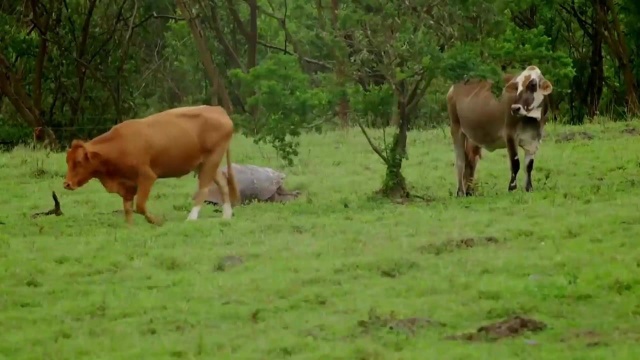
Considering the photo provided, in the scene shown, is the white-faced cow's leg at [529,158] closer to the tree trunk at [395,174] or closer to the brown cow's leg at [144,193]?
the tree trunk at [395,174]

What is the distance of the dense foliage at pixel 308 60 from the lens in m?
14.5

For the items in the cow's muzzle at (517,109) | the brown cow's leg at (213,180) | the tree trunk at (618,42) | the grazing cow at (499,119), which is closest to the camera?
the brown cow's leg at (213,180)

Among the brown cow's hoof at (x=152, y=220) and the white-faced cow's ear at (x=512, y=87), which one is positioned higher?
the white-faced cow's ear at (x=512, y=87)

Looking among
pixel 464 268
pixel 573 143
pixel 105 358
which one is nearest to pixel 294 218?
pixel 464 268

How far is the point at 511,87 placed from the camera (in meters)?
14.8

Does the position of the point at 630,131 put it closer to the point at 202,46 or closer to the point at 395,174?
the point at 395,174

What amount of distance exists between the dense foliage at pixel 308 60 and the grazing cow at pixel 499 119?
12.6 inches

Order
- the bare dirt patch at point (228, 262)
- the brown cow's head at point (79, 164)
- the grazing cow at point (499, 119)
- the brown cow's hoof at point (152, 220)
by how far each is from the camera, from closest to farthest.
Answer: the bare dirt patch at point (228, 262)
the brown cow's head at point (79, 164)
the brown cow's hoof at point (152, 220)
the grazing cow at point (499, 119)

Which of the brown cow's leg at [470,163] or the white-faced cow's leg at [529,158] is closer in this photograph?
the white-faced cow's leg at [529,158]

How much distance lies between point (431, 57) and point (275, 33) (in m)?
30.2

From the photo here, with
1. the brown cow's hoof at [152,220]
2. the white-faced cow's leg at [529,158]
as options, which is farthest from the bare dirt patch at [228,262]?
the white-faced cow's leg at [529,158]

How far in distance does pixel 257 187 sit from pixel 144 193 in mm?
2606

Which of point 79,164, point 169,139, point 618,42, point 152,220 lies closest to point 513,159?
point 169,139

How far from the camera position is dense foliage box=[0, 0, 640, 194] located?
47.6 feet
